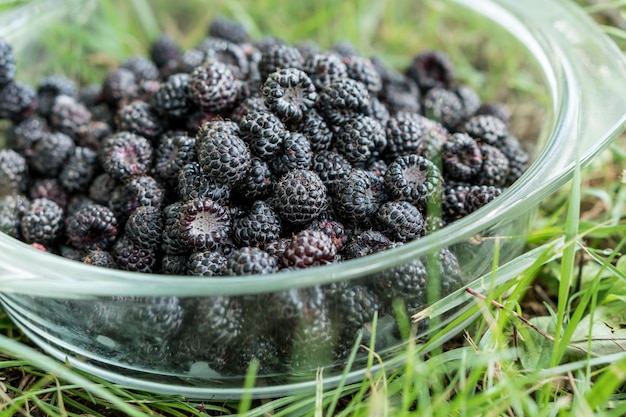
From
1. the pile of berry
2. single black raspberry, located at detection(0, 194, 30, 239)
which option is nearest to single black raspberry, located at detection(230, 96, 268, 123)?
the pile of berry

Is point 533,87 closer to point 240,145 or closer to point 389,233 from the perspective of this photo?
point 389,233

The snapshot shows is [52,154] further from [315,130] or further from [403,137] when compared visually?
[403,137]

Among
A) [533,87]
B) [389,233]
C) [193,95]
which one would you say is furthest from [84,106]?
[533,87]

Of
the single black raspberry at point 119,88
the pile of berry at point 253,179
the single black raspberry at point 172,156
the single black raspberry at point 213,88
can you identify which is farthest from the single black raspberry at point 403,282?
the single black raspberry at point 119,88

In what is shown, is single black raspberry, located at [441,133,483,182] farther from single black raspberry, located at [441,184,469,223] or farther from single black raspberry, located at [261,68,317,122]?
single black raspberry, located at [261,68,317,122]

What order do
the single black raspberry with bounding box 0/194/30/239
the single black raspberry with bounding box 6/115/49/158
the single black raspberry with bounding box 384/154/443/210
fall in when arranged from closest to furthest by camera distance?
the single black raspberry with bounding box 384/154/443/210 < the single black raspberry with bounding box 0/194/30/239 < the single black raspberry with bounding box 6/115/49/158

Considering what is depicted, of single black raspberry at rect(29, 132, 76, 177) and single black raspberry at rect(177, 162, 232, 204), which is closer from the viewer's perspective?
single black raspberry at rect(177, 162, 232, 204)
